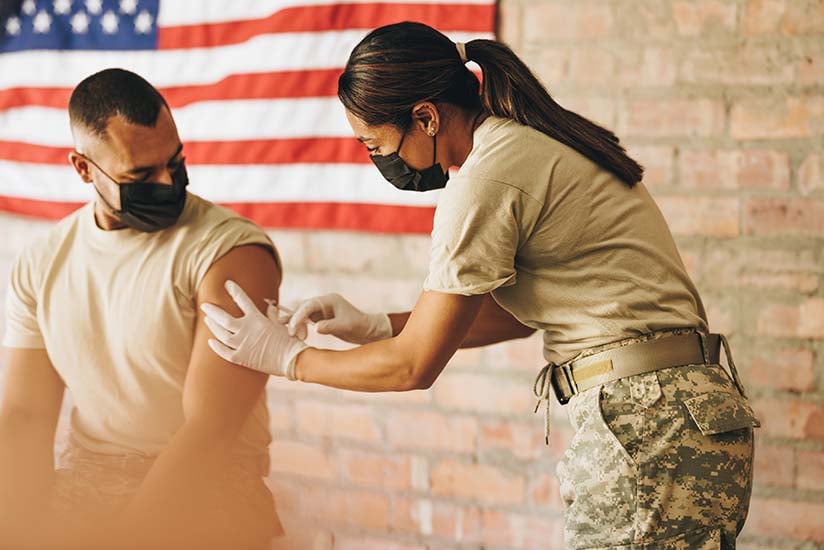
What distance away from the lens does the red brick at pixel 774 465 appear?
94.7 inches

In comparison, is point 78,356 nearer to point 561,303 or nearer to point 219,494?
point 219,494

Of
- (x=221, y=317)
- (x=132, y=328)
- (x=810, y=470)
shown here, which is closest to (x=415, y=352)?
(x=221, y=317)

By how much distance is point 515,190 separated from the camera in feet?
5.14

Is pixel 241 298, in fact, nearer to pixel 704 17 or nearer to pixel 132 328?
pixel 132 328

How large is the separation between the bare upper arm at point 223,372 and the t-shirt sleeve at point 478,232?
0.60m

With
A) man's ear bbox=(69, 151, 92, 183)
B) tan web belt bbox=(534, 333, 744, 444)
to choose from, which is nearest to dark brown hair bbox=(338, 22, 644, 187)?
tan web belt bbox=(534, 333, 744, 444)

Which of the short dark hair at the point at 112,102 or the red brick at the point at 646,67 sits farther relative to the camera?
the red brick at the point at 646,67

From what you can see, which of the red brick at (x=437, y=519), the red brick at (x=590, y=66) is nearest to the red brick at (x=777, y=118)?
the red brick at (x=590, y=66)

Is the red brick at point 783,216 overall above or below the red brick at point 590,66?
below

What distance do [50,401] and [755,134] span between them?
1.74 m

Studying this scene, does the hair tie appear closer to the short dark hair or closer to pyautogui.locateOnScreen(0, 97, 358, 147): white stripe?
the short dark hair

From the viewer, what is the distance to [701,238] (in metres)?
2.44

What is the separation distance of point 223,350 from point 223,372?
0.13 metres

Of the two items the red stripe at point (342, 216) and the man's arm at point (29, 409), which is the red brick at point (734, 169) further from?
the man's arm at point (29, 409)
